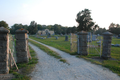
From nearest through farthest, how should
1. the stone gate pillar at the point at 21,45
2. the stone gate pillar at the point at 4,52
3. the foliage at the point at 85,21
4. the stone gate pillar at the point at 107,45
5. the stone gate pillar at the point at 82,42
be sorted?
the stone gate pillar at the point at 4,52 < the stone gate pillar at the point at 21,45 < the stone gate pillar at the point at 107,45 < the stone gate pillar at the point at 82,42 < the foliage at the point at 85,21

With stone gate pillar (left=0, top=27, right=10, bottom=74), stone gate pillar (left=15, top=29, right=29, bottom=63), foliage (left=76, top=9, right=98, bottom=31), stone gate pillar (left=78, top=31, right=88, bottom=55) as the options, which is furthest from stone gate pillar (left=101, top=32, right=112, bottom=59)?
foliage (left=76, top=9, right=98, bottom=31)

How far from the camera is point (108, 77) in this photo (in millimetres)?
4383

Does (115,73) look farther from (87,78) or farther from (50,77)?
(50,77)

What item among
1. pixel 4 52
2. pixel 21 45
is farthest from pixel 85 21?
pixel 4 52

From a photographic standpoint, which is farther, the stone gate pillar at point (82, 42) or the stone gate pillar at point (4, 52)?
the stone gate pillar at point (82, 42)

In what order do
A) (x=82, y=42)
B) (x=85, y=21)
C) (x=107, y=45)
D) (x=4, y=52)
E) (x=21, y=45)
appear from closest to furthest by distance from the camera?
(x=4, y=52) → (x=21, y=45) → (x=107, y=45) → (x=82, y=42) → (x=85, y=21)

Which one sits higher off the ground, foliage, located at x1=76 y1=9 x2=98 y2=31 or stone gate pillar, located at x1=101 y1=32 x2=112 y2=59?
foliage, located at x1=76 y1=9 x2=98 y2=31

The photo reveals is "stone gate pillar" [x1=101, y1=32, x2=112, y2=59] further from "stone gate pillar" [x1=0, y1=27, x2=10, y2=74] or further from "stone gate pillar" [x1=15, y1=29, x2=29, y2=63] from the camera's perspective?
"stone gate pillar" [x1=0, y1=27, x2=10, y2=74]

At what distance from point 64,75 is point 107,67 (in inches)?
116

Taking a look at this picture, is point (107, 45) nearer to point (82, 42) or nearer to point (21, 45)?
point (82, 42)

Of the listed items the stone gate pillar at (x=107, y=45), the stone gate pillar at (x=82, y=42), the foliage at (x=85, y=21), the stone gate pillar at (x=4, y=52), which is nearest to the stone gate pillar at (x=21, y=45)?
the stone gate pillar at (x=4, y=52)

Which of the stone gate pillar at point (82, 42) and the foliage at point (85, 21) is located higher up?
the foliage at point (85, 21)

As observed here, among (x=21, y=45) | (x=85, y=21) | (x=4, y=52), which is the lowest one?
(x=4, y=52)

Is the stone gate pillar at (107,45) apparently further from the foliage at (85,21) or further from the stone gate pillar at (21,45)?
the foliage at (85,21)
